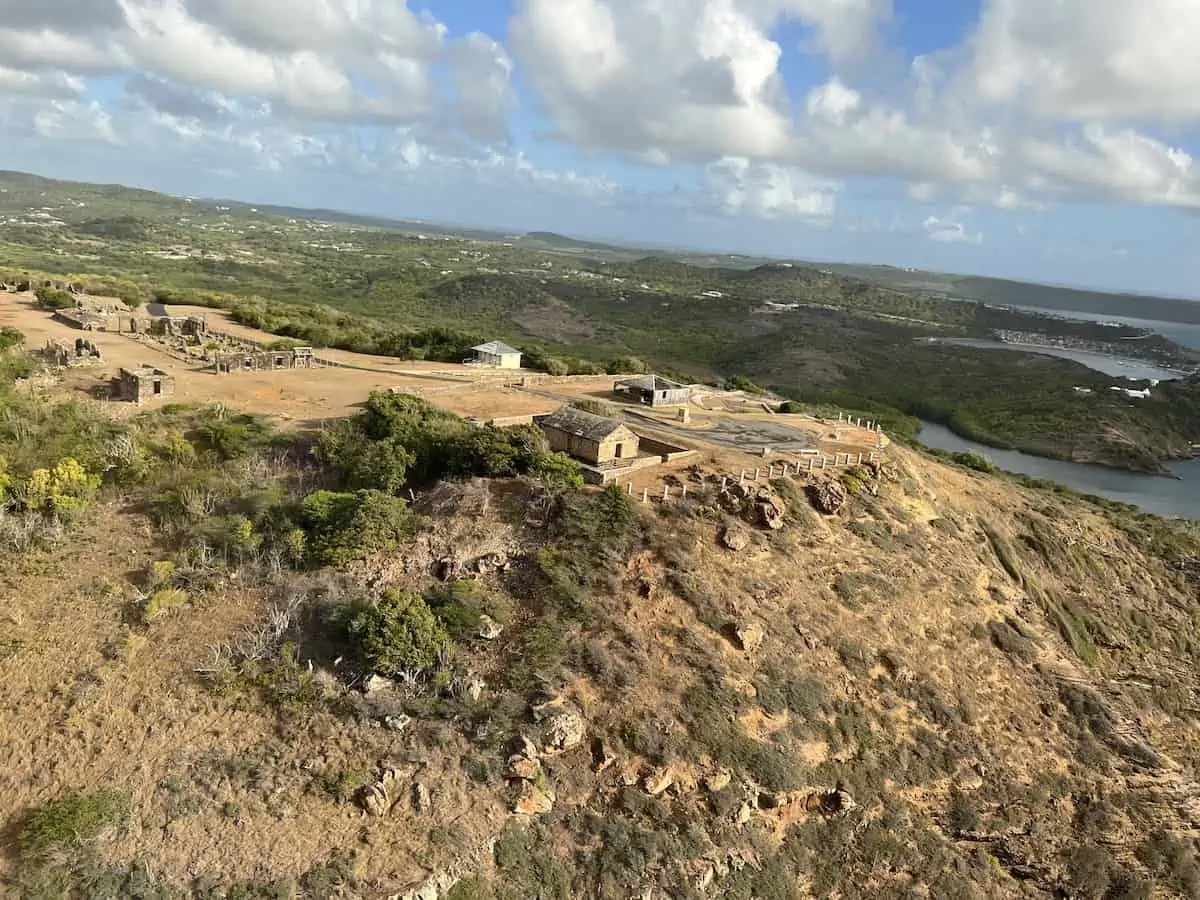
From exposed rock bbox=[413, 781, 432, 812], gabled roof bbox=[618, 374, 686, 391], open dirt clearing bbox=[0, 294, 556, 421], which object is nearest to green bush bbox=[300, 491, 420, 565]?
exposed rock bbox=[413, 781, 432, 812]

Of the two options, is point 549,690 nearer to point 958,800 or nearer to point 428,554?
point 428,554

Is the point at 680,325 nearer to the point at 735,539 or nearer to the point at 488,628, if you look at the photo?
the point at 735,539

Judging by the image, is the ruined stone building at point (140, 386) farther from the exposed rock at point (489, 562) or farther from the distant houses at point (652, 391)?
the distant houses at point (652, 391)

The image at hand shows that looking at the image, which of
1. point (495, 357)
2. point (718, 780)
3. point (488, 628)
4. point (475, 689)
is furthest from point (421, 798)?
point (495, 357)

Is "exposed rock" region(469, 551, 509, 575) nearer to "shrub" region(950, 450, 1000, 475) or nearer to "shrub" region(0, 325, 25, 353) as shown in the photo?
"shrub" region(0, 325, 25, 353)

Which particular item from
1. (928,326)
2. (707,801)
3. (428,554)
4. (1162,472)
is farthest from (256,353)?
(928,326)

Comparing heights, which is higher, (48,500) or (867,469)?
(867,469)

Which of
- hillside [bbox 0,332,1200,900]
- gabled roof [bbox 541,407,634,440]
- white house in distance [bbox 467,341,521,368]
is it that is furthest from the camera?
white house in distance [bbox 467,341,521,368]
